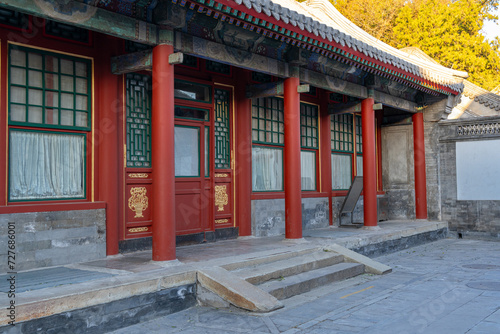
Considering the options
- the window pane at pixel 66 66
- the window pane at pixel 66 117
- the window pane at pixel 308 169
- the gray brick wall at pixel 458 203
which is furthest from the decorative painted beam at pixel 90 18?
the gray brick wall at pixel 458 203

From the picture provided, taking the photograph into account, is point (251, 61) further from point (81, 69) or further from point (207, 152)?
point (81, 69)

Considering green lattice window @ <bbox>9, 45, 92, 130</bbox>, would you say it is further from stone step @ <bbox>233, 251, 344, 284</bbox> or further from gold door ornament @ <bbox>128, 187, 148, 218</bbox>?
stone step @ <bbox>233, 251, 344, 284</bbox>

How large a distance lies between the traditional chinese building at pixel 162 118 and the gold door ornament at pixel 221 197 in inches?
1.2

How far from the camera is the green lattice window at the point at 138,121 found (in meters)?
7.44

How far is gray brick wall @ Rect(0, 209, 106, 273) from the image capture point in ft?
19.4

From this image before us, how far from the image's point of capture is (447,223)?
1320 centimetres

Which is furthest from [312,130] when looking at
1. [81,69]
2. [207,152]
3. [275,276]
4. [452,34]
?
[452,34]

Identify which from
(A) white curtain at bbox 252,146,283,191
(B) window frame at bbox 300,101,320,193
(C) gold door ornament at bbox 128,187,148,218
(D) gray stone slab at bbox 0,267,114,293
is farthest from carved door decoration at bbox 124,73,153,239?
(B) window frame at bbox 300,101,320,193

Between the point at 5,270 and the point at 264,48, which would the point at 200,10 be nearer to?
the point at 264,48

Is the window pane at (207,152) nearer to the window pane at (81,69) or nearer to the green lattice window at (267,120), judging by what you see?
the green lattice window at (267,120)

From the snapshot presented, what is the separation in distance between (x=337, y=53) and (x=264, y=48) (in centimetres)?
139

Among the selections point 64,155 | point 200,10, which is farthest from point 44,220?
point 200,10

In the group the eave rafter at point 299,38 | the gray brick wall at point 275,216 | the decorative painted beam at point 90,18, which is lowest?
the gray brick wall at point 275,216

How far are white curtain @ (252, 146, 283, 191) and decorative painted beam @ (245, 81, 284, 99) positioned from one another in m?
1.10
